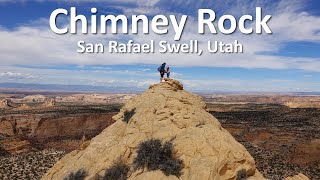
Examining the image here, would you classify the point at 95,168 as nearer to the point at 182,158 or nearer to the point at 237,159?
the point at 182,158

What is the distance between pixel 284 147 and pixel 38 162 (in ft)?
94.5

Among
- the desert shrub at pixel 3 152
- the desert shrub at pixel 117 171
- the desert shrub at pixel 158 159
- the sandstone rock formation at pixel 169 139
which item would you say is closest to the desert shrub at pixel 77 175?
the sandstone rock formation at pixel 169 139

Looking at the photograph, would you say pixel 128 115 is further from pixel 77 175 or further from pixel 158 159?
pixel 158 159

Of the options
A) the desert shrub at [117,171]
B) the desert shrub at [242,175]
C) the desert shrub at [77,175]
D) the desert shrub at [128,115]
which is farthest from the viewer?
the desert shrub at [128,115]

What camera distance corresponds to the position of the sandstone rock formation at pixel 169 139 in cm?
1619

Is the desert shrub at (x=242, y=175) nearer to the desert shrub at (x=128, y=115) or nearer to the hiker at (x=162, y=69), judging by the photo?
the desert shrub at (x=128, y=115)

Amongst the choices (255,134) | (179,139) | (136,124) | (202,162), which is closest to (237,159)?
(202,162)

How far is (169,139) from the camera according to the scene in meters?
17.8

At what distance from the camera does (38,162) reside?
37.1 meters

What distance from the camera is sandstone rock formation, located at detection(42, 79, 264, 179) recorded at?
1619cm

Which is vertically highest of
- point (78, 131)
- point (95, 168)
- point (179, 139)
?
point (179, 139)

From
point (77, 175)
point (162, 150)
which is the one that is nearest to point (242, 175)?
point (162, 150)

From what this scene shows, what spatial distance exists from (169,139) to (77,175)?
14.5 feet

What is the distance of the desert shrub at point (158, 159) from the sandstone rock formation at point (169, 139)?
0.76 ft
